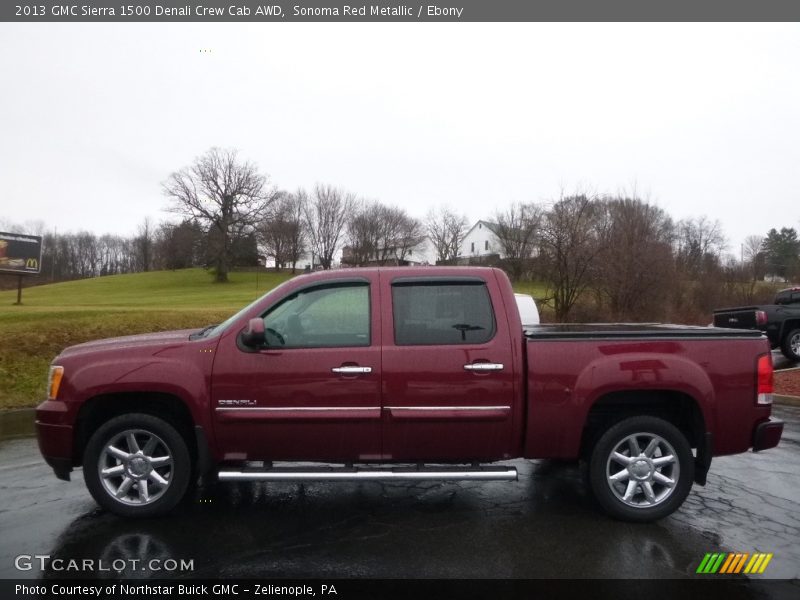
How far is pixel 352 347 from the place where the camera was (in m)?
4.36

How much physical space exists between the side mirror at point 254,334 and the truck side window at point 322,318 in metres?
0.16

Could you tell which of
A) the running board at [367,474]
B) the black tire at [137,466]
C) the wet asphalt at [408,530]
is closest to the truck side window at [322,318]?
the running board at [367,474]

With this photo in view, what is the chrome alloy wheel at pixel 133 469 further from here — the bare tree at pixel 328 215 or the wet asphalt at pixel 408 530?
the bare tree at pixel 328 215

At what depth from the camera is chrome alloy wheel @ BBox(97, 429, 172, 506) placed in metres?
4.38

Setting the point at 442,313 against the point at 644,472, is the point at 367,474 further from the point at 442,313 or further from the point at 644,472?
the point at 644,472

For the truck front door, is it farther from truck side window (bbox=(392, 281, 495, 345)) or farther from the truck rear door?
truck side window (bbox=(392, 281, 495, 345))

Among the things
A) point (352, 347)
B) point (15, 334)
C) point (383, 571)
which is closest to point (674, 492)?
point (383, 571)

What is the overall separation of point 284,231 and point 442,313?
3967 cm

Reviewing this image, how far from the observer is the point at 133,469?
4.40 m

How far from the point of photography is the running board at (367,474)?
419cm

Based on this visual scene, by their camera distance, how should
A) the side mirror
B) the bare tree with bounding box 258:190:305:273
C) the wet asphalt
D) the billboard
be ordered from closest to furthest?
the wet asphalt < the side mirror < the billboard < the bare tree with bounding box 258:190:305:273

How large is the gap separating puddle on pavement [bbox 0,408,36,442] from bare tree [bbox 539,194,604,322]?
60.1 feet

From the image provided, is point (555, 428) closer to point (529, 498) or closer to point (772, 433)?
point (529, 498)

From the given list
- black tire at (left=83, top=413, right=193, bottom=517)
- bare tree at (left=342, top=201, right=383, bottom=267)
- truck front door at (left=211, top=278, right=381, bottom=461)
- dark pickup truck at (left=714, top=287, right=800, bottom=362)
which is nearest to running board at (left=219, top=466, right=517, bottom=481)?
truck front door at (left=211, top=278, right=381, bottom=461)
